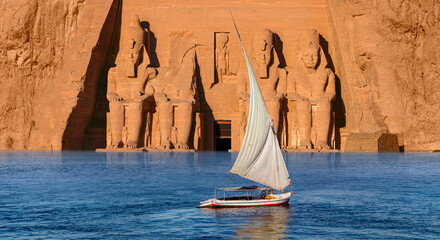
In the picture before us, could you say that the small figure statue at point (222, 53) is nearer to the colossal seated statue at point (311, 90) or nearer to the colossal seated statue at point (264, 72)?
the colossal seated statue at point (264, 72)

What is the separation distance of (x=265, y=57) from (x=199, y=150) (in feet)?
19.3

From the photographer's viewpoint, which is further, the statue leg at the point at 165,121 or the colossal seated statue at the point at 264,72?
the colossal seated statue at the point at 264,72

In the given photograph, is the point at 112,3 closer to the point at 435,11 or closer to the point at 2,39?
the point at 2,39

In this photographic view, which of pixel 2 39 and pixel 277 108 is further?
pixel 2 39

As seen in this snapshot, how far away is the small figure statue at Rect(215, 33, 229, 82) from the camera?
3509 cm

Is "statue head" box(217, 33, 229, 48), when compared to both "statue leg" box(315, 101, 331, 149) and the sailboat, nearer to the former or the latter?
"statue leg" box(315, 101, 331, 149)

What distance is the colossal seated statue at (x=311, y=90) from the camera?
32.1 metres

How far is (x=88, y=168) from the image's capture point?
22.1 meters

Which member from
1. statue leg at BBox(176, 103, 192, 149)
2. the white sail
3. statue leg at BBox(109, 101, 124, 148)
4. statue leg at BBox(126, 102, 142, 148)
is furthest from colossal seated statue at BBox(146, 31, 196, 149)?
the white sail

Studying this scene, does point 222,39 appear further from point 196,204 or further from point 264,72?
point 196,204

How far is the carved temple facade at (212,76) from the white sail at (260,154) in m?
18.2

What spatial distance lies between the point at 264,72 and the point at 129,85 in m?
6.99

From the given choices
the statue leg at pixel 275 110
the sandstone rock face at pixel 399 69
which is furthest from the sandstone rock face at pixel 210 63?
the statue leg at pixel 275 110

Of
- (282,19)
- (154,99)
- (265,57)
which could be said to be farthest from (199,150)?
(282,19)
